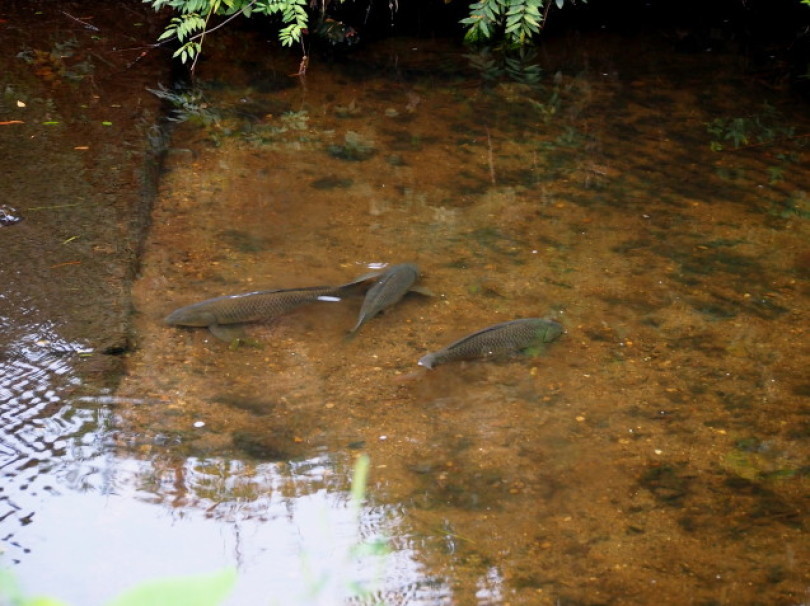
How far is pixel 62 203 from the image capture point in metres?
6.11

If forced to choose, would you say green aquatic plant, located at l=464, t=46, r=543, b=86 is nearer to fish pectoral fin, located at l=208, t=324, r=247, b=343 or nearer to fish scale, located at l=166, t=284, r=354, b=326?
fish scale, located at l=166, t=284, r=354, b=326

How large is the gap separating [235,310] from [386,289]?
36.3 inches

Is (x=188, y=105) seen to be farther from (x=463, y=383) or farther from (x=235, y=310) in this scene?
(x=463, y=383)

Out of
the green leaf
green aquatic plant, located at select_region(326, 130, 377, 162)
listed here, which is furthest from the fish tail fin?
the green leaf

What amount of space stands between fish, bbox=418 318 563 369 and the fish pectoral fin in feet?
3.52

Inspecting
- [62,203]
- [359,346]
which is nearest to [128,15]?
[62,203]

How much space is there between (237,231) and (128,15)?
5533mm

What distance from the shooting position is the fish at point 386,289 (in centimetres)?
512

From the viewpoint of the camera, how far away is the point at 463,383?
471 cm

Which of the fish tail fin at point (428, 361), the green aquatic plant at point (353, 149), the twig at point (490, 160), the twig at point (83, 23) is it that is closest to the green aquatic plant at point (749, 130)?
the twig at point (490, 160)

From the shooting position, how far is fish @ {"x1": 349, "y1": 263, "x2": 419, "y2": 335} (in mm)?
5125

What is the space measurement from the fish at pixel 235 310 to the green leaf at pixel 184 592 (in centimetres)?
397

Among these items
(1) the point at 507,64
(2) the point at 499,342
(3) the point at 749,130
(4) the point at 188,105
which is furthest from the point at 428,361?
(1) the point at 507,64

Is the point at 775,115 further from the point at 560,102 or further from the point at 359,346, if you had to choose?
the point at 359,346
